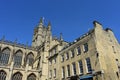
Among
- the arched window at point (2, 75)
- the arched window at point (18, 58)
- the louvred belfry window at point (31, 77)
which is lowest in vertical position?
the louvred belfry window at point (31, 77)

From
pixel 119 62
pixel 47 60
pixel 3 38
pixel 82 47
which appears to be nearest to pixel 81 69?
pixel 82 47

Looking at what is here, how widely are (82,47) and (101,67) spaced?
542cm

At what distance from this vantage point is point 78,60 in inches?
857

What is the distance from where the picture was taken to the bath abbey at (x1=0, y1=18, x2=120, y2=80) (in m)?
18.5

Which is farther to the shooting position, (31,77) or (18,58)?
(18,58)

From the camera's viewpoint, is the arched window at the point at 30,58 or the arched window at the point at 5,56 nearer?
the arched window at the point at 5,56

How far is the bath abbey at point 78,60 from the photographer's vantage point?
18547 mm

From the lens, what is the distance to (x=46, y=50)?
33.9m

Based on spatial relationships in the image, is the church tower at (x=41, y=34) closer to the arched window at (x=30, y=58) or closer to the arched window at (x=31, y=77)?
the arched window at (x=30, y=58)

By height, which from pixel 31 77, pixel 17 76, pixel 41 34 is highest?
pixel 41 34

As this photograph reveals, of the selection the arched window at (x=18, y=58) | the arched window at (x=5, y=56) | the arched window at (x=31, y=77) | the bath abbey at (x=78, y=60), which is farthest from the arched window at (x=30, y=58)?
A: the arched window at (x=31, y=77)

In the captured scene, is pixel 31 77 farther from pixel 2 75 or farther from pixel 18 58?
pixel 18 58

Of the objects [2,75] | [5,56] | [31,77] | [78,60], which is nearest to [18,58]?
[5,56]

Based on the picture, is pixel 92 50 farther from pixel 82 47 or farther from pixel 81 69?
pixel 81 69
